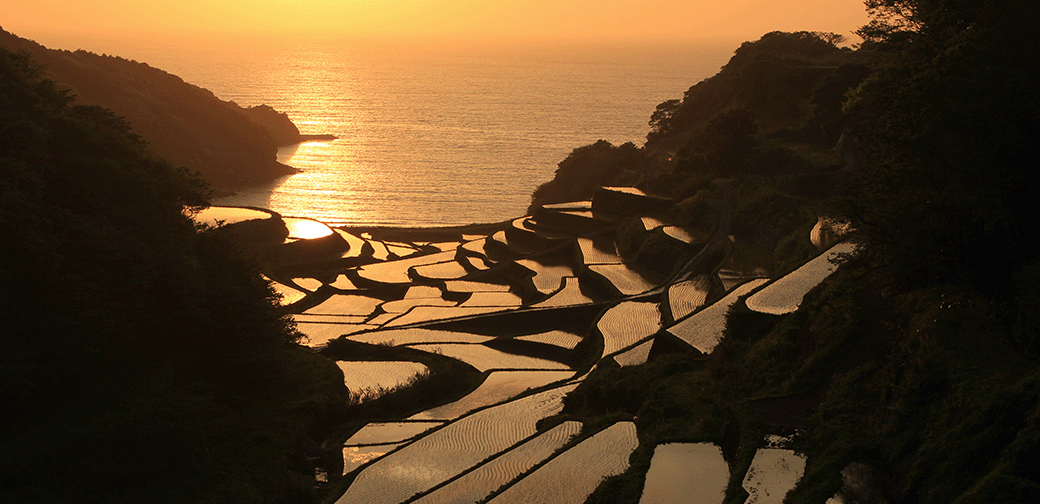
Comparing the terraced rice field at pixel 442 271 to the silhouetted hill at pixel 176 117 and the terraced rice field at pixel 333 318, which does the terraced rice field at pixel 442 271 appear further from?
the silhouetted hill at pixel 176 117

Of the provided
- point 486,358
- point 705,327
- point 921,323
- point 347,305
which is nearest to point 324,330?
point 347,305

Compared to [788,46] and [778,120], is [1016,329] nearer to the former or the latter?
[778,120]

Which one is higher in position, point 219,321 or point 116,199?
point 116,199

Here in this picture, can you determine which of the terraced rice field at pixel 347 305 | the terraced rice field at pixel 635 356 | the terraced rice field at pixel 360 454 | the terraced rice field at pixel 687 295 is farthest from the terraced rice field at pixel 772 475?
the terraced rice field at pixel 347 305

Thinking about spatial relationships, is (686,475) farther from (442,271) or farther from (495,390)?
(442,271)

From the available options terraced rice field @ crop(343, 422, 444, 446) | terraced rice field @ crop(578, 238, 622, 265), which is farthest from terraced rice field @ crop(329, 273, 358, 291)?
terraced rice field @ crop(343, 422, 444, 446)

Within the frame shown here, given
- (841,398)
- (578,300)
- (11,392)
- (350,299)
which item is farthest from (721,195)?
(11,392)

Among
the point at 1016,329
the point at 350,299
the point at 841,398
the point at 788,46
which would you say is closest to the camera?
the point at 1016,329
